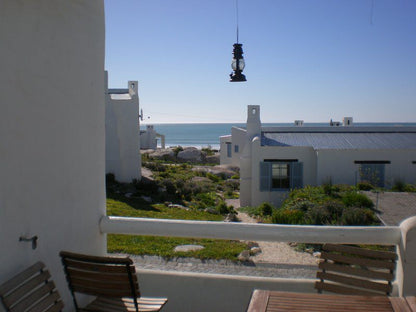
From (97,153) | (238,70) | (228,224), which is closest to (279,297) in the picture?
(228,224)

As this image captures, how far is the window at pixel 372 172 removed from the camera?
16.5 metres

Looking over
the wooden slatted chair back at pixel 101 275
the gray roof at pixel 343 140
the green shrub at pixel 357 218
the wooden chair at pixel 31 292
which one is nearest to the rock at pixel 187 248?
the green shrub at pixel 357 218

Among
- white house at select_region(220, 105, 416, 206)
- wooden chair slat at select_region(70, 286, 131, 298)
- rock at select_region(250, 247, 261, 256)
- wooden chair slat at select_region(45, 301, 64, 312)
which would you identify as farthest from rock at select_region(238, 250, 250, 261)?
white house at select_region(220, 105, 416, 206)

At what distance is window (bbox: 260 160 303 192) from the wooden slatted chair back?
14.3m

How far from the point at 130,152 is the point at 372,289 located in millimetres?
18108

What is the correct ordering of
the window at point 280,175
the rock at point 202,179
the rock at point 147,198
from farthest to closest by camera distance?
the rock at point 202,179 → the rock at point 147,198 → the window at point 280,175

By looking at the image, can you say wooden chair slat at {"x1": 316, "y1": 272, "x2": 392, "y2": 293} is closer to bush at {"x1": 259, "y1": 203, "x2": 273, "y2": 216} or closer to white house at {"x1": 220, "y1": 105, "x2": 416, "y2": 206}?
bush at {"x1": 259, "y1": 203, "x2": 273, "y2": 216}

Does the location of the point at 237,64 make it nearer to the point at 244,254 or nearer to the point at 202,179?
the point at 244,254

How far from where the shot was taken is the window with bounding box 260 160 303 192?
55.5 ft

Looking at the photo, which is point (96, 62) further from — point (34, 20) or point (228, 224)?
point (228, 224)

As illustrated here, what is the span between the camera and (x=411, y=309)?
7.64 ft

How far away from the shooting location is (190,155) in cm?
3900

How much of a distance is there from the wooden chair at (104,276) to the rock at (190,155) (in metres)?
35.6

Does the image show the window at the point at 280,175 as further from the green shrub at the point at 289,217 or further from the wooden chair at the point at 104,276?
the wooden chair at the point at 104,276
